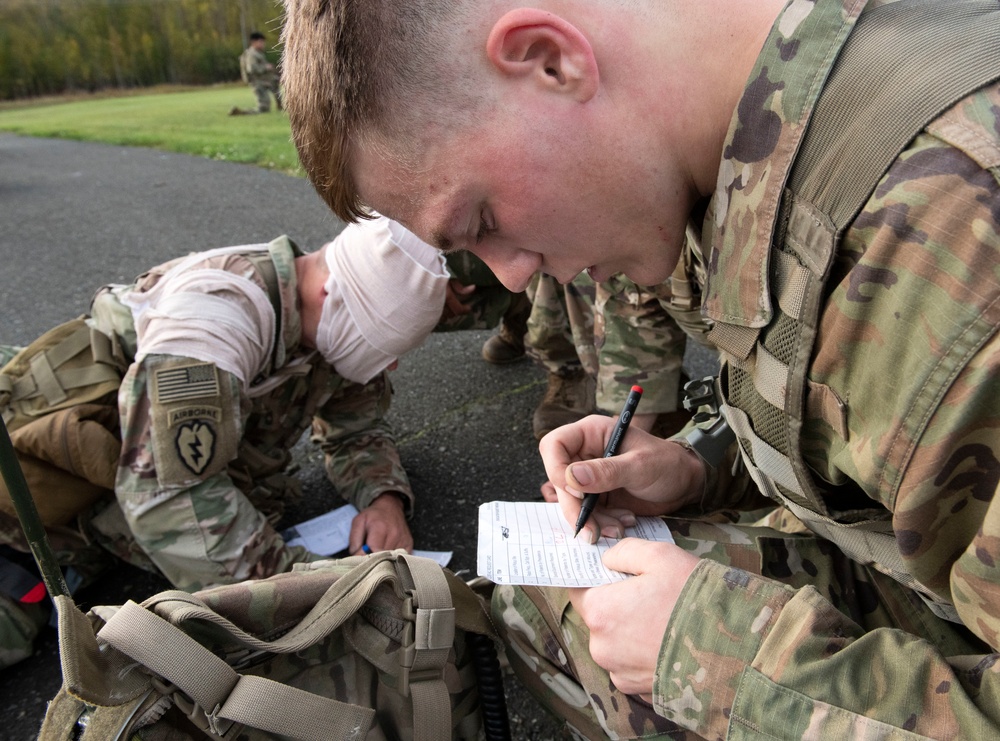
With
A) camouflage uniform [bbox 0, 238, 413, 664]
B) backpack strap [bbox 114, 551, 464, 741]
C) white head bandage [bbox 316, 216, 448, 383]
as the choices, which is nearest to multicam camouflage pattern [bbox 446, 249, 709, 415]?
white head bandage [bbox 316, 216, 448, 383]

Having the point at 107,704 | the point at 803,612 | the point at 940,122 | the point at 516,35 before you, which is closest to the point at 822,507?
the point at 803,612

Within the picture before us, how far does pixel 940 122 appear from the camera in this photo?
0.81 metres

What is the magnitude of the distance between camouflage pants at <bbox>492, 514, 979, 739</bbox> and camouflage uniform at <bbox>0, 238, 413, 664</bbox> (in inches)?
31.0

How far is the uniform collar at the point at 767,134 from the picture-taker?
0.93 metres

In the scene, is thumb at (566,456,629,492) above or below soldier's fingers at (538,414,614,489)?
above

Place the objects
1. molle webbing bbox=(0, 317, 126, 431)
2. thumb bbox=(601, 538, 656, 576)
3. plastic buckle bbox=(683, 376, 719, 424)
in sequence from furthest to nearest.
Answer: molle webbing bbox=(0, 317, 126, 431), plastic buckle bbox=(683, 376, 719, 424), thumb bbox=(601, 538, 656, 576)

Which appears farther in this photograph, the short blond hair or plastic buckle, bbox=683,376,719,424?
plastic buckle, bbox=683,376,719,424

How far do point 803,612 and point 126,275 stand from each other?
4950mm

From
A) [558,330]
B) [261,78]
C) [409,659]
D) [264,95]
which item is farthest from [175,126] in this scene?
[409,659]

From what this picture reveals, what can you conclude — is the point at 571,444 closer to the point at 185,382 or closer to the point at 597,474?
the point at 597,474

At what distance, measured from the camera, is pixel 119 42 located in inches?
977

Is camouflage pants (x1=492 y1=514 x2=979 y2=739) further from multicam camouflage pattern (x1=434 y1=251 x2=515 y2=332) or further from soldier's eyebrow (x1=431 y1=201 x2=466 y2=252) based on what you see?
multicam camouflage pattern (x1=434 y1=251 x2=515 y2=332)

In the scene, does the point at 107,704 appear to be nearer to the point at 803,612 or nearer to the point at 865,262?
the point at 803,612

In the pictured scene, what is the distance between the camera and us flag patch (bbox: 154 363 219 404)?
1833 millimetres
